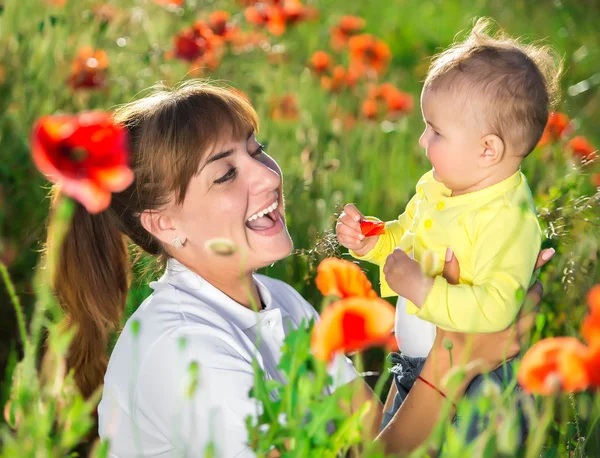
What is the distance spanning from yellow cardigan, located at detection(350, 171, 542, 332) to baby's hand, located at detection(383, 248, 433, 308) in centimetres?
2

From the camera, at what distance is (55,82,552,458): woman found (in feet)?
5.70

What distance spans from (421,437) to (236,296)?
56 centimetres

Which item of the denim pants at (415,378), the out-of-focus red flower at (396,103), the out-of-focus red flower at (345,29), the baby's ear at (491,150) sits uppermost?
the baby's ear at (491,150)

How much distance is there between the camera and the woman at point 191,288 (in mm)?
1737

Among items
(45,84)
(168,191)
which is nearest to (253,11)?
(45,84)

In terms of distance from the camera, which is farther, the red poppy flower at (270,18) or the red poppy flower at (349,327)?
the red poppy flower at (270,18)

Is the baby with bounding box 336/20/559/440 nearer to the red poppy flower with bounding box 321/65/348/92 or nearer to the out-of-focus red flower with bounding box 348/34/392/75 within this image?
the red poppy flower with bounding box 321/65/348/92

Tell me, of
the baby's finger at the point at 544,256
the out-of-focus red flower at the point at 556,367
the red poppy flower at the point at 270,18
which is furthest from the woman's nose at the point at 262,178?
the red poppy flower at the point at 270,18

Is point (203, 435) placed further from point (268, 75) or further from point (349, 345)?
point (268, 75)

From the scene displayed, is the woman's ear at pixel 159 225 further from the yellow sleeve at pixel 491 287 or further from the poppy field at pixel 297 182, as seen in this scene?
the yellow sleeve at pixel 491 287

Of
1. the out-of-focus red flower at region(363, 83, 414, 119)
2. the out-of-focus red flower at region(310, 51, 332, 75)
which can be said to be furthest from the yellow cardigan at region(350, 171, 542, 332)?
the out-of-focus red flower at region(310, 51, 332, 75)

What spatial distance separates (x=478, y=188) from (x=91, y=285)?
3.10 ft

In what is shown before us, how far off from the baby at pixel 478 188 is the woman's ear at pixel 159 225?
0.56 metres

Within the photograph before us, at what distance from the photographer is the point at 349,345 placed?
112cm
